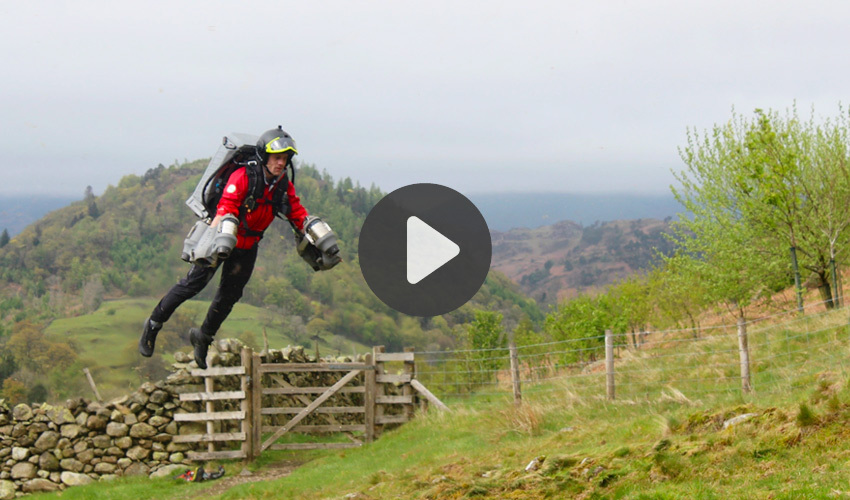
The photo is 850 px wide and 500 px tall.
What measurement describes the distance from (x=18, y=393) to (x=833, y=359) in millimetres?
38105

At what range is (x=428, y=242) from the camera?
872 cm

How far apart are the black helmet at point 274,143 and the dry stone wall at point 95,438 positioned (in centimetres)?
1230

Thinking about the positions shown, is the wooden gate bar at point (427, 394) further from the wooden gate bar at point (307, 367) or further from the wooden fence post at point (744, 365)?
the wooden fence post at point (744, 365)

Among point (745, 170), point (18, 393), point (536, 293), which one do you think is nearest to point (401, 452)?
point (745, 170)

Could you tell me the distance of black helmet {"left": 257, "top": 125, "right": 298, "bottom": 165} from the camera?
19.1 feet

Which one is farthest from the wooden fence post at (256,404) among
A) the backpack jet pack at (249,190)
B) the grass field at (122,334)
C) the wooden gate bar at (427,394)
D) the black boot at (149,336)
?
the grass field at (122,334)

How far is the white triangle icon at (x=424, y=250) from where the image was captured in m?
8.17

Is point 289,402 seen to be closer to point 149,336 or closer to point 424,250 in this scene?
point 424,250

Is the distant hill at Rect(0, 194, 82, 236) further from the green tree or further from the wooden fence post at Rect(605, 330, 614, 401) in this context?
the wooden fence post at Rect(605, 330, 614, 401)

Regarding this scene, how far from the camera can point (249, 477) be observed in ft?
52.3
